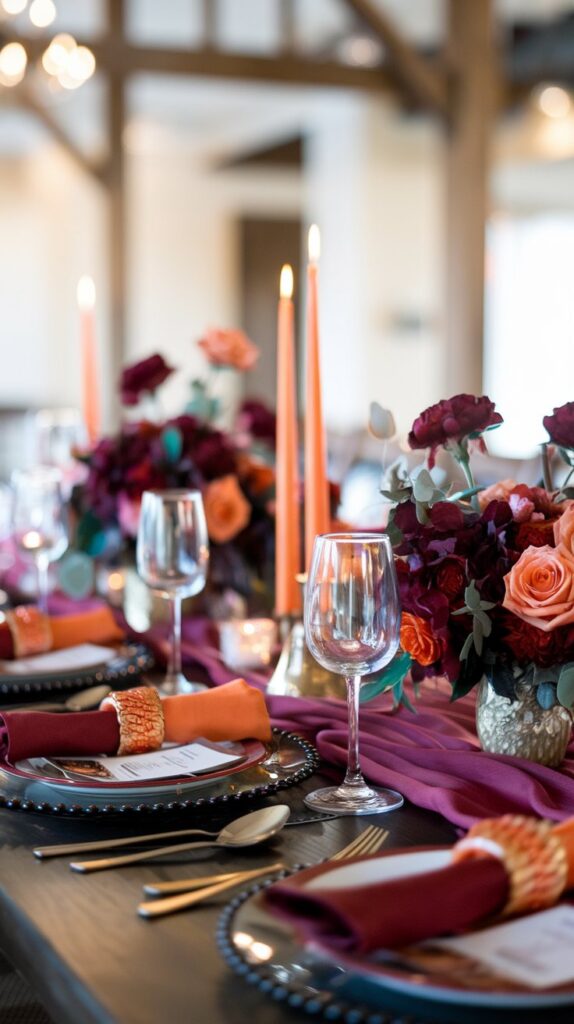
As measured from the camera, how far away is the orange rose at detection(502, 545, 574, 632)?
898 millimetres

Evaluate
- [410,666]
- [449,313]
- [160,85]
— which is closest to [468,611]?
[410,666]

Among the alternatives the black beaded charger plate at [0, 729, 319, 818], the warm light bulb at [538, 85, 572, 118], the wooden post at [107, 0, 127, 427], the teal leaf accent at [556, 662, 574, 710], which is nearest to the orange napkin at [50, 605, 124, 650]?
the black beaded charger plate at [0, 729, 319, 818]

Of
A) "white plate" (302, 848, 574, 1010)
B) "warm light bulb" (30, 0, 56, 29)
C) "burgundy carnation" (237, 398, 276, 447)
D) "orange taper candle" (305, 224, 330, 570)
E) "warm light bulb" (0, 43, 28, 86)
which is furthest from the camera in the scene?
"warm light bulb" (0, 43, 28, 86)

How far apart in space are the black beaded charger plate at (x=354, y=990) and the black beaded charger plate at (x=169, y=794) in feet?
0.72

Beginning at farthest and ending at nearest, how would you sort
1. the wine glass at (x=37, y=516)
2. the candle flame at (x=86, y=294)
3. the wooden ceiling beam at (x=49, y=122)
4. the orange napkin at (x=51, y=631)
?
1. the wooden ceiling beam at (x=49, y=122)
2. the candle flame at (x=86, y=294)
3. the wine glass at (x=37, y=516)
4. the orange napkin at (x=51, y=631)

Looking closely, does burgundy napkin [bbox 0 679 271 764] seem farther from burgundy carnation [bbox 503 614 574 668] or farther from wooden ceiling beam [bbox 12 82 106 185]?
wooden ceiling beam [bbox 12 82 106 185]

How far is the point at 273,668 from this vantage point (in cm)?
140

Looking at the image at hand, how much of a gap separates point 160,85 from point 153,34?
27.3 inches

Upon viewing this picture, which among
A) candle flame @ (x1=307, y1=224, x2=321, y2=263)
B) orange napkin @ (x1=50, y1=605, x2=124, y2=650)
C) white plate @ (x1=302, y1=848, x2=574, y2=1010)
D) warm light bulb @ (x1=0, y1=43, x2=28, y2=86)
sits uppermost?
warm light bulb @ (x1=0, y1=43, x2=28, y2=86)

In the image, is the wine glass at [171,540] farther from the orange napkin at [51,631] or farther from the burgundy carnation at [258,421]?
the burgundy carnation at [258,421]

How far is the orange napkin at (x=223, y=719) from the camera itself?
3.46ft

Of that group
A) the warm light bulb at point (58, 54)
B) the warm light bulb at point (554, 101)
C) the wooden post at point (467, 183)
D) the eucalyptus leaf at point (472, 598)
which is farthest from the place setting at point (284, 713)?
the warm light bulb at point (554, 101)

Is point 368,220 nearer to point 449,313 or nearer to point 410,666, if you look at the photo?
point 449,313

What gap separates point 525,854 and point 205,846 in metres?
0.25
